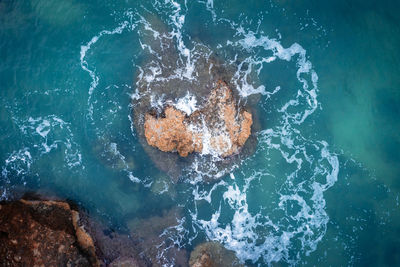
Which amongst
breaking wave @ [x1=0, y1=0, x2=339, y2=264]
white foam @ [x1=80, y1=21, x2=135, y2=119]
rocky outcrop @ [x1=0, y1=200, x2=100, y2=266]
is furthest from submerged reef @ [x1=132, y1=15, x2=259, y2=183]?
rocky outcrop @ [x1=0, y1=200, x2=100, y2=266]

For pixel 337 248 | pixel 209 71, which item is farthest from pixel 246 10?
pixel 337 248

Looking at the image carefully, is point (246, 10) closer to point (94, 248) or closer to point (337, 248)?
point (337, 248)

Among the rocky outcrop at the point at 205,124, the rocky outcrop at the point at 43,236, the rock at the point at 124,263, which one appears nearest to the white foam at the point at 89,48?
the rocky outcrop at the point at 205,124

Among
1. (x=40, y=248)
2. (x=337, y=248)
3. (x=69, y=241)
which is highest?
(x=337, y=248)

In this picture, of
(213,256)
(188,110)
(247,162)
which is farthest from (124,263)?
(188,110)

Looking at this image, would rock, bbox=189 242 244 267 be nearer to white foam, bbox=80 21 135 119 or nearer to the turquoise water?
the turquoise water

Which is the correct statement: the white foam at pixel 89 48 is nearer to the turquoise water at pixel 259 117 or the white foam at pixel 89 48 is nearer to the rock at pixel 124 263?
the turquoise water at pixel 259 117

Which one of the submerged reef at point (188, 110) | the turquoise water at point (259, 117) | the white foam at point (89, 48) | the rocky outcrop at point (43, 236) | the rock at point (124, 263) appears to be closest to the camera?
the rocky outcrop at point (43, 236)
